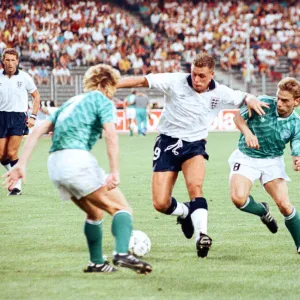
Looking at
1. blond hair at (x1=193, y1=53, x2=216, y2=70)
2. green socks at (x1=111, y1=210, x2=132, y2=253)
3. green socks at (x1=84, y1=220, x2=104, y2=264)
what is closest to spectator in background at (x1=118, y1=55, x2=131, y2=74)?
→ blond hair at (x1=193, y1=53, x2=216, y2=70)

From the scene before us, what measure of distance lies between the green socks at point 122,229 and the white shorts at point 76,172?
0.31m

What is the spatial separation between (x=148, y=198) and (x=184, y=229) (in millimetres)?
4846

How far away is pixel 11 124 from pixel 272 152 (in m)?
7.12

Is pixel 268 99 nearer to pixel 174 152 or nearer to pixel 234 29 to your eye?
pixel 174 152

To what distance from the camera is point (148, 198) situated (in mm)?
14984

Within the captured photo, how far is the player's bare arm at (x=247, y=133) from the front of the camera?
29.1ft

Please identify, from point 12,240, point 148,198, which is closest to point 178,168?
point 12,240

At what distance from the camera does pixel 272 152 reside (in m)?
9.55

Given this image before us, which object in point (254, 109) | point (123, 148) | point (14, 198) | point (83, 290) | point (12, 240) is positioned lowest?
point (123, 148)

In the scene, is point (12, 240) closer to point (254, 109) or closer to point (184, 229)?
point (184, 229)

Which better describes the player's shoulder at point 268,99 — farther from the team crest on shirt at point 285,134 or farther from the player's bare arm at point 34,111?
the player's bare arm at point 34,111

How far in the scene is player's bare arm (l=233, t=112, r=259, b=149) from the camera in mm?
8875

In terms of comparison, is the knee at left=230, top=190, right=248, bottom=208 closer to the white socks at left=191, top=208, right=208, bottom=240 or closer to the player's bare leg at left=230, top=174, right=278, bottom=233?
the player's bare leg at left=230, top=174, right=278, bottom=233

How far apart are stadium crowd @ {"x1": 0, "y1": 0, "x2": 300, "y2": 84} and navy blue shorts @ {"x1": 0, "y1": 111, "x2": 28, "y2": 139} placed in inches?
942
